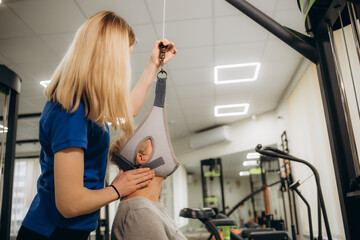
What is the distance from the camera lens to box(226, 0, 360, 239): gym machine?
3.53 feet

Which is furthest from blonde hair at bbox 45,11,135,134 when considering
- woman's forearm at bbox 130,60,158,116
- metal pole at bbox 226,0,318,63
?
metal pole at bbox 226,0,318,63

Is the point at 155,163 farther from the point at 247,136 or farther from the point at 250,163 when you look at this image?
the point at 250,163

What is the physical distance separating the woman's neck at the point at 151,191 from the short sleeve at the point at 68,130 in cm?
28

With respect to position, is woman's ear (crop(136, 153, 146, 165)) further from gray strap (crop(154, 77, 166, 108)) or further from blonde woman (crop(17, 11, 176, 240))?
gray strap (crop(154, 77, 166, 108))

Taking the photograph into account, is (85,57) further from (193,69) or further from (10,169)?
(193,69)

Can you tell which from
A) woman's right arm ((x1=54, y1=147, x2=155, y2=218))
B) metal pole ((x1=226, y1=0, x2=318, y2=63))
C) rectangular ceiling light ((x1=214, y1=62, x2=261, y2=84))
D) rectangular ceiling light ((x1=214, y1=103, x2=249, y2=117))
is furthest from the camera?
rectangular ceiling light ((x1=214, y1=103, x2=249, y2=117))

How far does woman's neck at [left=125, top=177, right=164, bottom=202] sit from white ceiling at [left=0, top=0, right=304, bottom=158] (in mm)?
2596

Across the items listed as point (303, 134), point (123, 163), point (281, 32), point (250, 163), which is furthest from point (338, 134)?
point (250, 163)

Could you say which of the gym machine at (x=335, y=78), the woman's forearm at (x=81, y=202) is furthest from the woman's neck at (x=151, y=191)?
the gym machine at (x=335, y=78)

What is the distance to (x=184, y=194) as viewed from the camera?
11.1 m

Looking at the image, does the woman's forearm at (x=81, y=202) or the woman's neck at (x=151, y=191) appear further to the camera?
the woman's neck at (x=151, y=191)

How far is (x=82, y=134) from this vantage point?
0.82 meters

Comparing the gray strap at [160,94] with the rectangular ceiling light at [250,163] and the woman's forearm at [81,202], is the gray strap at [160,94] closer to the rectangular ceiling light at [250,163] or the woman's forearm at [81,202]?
the woman's forearm at [81,202]

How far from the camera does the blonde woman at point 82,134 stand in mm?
788
